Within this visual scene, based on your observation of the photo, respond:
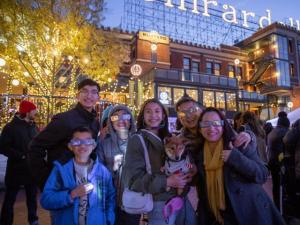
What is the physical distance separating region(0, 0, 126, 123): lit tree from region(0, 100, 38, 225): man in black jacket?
7.95 meters

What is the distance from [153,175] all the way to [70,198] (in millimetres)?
847

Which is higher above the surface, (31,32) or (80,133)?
(31,32)

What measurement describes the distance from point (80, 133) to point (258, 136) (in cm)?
355

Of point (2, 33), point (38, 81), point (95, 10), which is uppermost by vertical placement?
point (95, 10)

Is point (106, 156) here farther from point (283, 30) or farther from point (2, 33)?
point (283, 30)

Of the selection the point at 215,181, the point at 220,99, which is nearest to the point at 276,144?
the point at 215,181

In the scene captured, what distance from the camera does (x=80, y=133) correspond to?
2865 millimetres

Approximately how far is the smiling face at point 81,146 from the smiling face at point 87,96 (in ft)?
1.60

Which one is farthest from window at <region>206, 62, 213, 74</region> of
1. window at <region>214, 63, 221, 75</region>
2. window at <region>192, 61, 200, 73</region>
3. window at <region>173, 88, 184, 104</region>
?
window at <region>173, 88, 184, 104</region>

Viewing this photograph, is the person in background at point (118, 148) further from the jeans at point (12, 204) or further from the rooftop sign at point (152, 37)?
the rooftop sign at point (152, 37)

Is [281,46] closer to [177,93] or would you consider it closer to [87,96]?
[177,93]

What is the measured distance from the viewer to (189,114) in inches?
134

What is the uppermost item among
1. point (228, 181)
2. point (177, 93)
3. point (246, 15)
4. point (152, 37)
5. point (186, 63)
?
point (246, 15)

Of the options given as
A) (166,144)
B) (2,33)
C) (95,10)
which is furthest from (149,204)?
(95,10)
